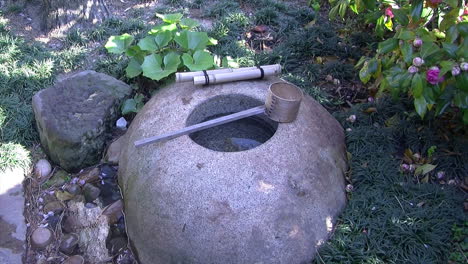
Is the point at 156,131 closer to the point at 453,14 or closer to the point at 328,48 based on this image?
the point at 453,14

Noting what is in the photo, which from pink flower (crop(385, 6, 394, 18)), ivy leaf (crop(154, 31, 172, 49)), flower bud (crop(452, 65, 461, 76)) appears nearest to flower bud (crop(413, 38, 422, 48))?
flower bud (crop(452, 65, 461, 76))

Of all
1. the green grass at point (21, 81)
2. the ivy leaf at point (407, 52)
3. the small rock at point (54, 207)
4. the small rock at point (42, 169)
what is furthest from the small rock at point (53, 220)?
the ivy leaf at point (407, 52)

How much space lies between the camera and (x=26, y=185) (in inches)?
128

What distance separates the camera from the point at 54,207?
3.15 meters

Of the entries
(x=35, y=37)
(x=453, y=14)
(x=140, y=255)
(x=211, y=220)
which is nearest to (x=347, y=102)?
(x=453, y=14)

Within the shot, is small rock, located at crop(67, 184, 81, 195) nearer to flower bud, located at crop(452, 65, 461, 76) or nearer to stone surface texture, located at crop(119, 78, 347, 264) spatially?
stone surface texture, located at crop(119, 78, 347, 264)

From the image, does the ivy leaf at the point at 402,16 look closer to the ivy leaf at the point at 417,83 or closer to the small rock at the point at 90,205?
the ivy leaf at the point at 417,83

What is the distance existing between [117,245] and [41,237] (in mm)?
549

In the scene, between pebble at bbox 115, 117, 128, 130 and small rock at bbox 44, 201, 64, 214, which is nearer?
small rock at bbox 44, 201, 64, 214

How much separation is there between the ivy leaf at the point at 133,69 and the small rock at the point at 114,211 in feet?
3.76

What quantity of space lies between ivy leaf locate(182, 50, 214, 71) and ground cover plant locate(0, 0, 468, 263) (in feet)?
0.94

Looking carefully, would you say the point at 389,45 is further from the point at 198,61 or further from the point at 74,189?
the point at 74,189

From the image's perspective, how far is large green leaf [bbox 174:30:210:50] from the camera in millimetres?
3584

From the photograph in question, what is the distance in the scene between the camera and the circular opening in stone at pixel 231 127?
2.91 metres
